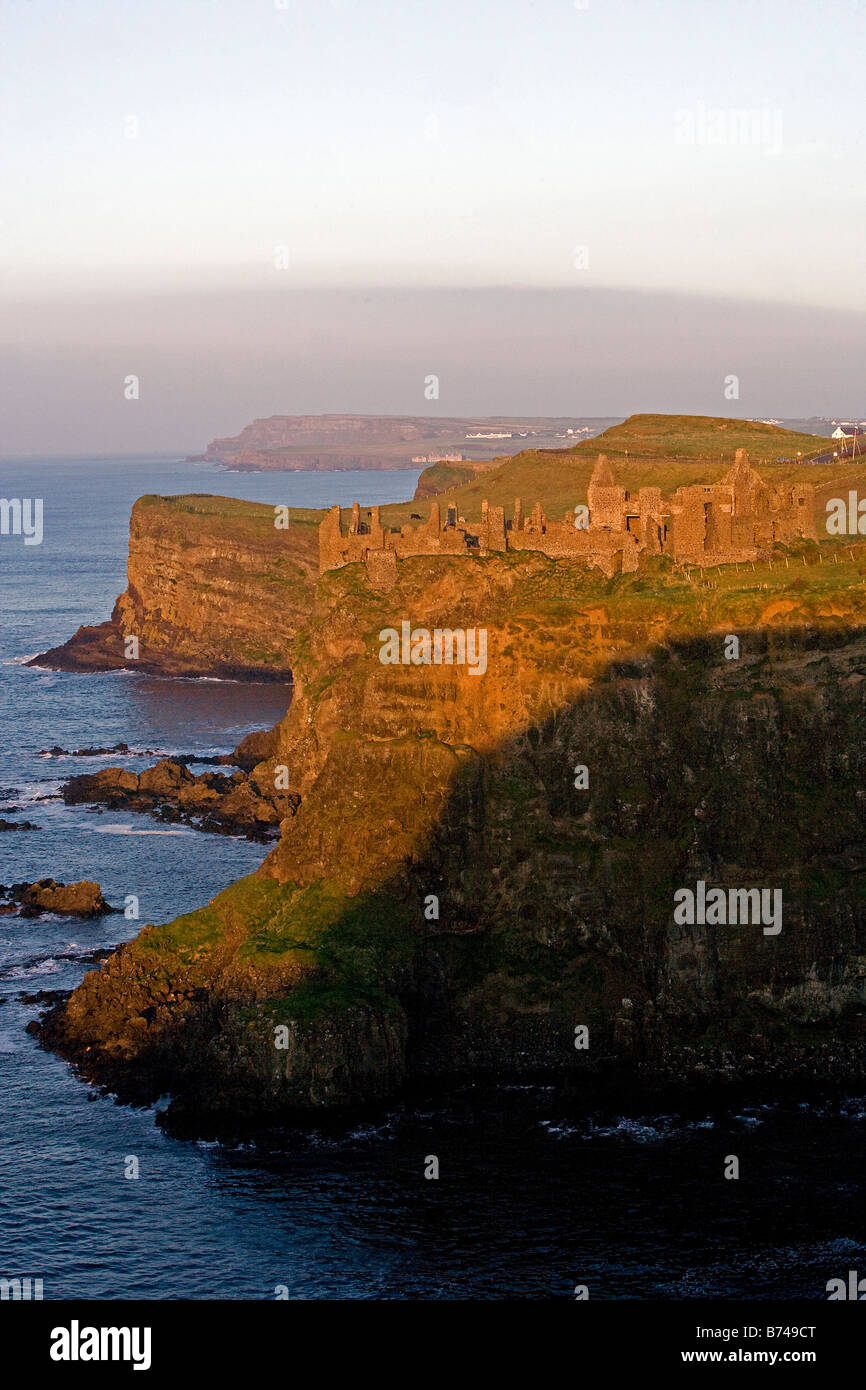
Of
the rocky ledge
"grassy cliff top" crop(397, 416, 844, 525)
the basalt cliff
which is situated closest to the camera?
the basalt cliff

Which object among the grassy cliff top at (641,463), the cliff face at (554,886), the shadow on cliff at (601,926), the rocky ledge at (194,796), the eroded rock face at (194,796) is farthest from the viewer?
the grassy cliff top at (641,463)

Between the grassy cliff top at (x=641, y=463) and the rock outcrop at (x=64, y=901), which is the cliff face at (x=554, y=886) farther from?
the grassy cliff top at (x=641, y=463)

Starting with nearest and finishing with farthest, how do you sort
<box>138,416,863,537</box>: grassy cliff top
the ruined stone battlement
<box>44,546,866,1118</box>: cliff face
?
<box>44,546,866,1118</box>: cliff face < the ruined stone battlement < <box>138,416,863,537</box>: grassy cliff top

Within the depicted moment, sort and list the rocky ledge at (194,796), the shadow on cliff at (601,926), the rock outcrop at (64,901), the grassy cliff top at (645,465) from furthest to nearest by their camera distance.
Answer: the grassy cliff top at (645,465)
the rocky ledge at (194,796)
the rock outcrop at (64,901)
the shadow on cliff at (601,926)

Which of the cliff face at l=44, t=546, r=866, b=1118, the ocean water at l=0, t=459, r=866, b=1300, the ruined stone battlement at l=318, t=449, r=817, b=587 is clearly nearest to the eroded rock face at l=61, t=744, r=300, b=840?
the ruined stone battlement at l=318, t=449, r=817, b=587

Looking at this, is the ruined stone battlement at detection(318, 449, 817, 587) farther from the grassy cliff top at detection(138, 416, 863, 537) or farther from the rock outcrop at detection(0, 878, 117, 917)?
the grassy cliff top at detection(138, 416, 863, 537)

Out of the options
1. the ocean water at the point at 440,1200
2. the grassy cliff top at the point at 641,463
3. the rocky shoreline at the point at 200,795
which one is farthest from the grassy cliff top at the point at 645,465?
the ocean water at the point at 440,1200
